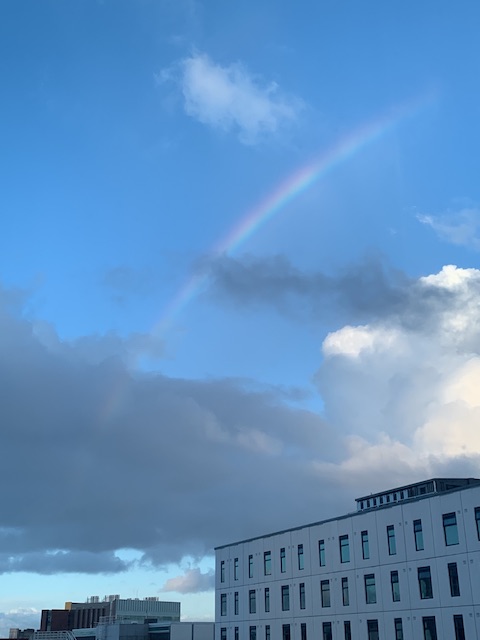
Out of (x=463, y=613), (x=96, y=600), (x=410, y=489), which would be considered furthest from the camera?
(x=96, y=600)

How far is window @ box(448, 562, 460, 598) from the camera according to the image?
53.8 metres

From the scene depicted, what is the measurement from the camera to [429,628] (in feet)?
182

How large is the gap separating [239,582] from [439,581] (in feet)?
115

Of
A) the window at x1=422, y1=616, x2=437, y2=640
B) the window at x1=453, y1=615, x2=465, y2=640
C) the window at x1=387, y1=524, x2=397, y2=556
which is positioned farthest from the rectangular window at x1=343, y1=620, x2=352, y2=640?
the window at x1=453, y1=615, x2=465, y2=640

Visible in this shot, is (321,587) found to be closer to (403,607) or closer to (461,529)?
(403,607)

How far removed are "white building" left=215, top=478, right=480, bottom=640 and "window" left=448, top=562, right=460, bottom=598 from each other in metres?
0.09

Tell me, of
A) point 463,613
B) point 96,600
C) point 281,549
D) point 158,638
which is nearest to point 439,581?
point 463,613

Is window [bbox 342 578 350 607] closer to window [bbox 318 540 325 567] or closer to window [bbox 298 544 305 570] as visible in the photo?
window [bbox 318 540 325 567]

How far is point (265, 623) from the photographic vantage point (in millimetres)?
77938

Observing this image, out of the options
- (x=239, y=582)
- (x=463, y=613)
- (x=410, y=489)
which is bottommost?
(x=463, y=613)

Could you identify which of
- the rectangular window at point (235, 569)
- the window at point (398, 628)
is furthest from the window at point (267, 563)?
the window at point (398, 628)

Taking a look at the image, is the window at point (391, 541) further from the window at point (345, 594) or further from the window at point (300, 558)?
the window at point (300, 558)

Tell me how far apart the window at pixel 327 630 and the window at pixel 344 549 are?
6353mm

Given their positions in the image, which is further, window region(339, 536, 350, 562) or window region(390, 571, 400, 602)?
window region(339, 536, 350, 562)
